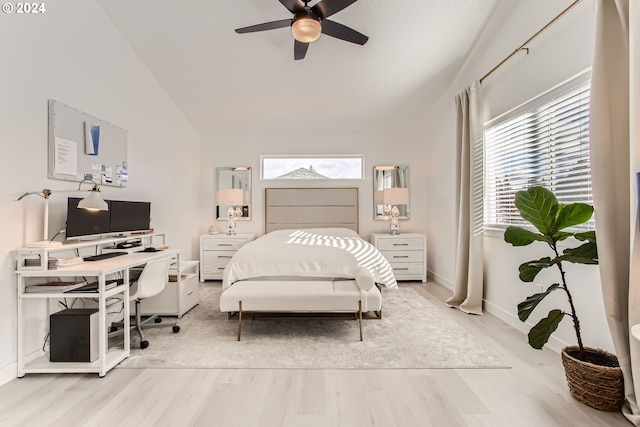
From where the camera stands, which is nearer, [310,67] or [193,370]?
[193,370]

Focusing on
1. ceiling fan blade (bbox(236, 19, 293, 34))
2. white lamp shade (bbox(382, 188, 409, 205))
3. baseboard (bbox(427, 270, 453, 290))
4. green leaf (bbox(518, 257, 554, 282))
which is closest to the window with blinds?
green leaf (bbox(518, 257, 554, 282))

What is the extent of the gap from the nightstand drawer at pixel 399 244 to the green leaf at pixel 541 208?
2.71 metres

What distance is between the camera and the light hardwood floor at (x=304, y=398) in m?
1.55

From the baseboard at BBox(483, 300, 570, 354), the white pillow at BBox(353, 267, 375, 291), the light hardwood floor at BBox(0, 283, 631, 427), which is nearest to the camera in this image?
the light hardwood floor at BBox(0, 283, 631, 427)

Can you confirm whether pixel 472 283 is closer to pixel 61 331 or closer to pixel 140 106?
pixel 61 331

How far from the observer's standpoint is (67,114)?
239 centimetres

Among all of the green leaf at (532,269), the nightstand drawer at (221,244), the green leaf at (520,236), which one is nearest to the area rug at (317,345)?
the green leaf at (532,269)

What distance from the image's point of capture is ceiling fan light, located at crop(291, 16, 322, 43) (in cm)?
212

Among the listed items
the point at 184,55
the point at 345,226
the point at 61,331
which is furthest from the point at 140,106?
the point at 345,226

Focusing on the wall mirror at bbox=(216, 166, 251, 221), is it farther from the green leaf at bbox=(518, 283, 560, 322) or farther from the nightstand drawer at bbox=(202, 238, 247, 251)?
the green leaf at bbox=(518, 283, 560, 322)

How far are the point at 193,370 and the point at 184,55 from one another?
308cm

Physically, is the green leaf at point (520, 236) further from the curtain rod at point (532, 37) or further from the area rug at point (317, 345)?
the curtain rod at point (532, 37)

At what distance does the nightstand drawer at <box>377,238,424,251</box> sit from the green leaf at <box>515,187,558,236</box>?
107 inches

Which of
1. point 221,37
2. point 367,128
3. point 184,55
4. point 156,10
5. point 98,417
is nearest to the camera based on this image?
point 98,417
